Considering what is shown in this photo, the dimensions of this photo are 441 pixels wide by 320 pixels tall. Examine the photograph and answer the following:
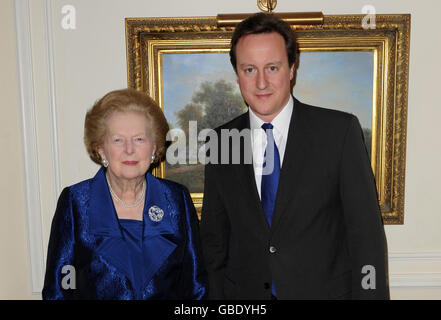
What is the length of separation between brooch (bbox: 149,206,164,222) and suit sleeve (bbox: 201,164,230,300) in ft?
0.72

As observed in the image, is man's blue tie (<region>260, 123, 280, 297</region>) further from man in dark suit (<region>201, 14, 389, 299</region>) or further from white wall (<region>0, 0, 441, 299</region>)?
white wall (<region>0, 0, 441, 299</region>)

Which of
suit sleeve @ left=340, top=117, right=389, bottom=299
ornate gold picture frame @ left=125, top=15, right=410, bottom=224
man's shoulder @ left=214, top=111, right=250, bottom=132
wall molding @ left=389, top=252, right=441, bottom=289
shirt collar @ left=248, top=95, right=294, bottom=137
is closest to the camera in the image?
suit sleeve @ left=340, top=117, right=389, bottom=299

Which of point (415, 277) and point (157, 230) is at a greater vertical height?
point (157, 230)

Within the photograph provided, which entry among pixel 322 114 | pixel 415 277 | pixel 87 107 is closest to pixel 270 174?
pixel 322 114

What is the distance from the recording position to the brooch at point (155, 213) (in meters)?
2.11

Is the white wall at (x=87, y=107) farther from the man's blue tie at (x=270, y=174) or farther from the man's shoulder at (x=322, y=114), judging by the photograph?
the man's blue tie at (x=270, y=174)

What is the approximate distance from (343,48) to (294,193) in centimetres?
110

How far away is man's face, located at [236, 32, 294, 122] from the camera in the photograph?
6.09ft

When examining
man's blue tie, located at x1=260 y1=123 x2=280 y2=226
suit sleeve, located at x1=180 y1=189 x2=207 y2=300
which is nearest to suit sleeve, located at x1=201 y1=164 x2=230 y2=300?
suit sleeve, located at x1=180 y1=189 x2=207 y2=300

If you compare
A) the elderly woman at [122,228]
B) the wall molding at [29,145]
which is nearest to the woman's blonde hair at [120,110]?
the elderly woman at [122,228]

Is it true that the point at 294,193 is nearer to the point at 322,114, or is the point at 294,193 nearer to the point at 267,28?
the point at 322,114

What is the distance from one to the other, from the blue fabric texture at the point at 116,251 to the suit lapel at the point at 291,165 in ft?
1.74

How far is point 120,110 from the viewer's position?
1.99 meters

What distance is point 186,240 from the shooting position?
215 cm
